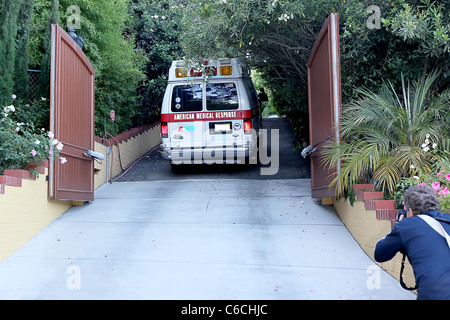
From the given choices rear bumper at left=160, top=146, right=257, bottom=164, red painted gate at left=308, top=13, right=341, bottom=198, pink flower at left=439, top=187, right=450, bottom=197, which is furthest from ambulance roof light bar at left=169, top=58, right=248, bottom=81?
pink flower at left=439, top=187, right=450, bottom=197

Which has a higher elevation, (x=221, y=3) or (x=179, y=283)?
(x=221, y=3)

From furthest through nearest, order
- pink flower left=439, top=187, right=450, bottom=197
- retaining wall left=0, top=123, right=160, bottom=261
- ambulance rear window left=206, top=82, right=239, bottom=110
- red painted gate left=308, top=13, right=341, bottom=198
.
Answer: ambulance rear window left=206, top=82, right=239, bottom=110 < red painted gate left=308, top=13, right=341, bottom=198 < retaining wall left=0, top=123, right=160, bottom=261 < pink flower left=439, top=187, right=450, bottom=197

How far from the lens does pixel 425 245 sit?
2955 millimetres

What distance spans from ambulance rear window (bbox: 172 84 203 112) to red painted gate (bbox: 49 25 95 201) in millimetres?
2108

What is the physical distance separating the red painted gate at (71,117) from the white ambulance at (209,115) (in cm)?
206

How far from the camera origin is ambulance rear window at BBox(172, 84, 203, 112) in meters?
9.93

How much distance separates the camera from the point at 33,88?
9.09 meters

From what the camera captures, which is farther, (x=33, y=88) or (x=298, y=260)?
(x=33, y=88)

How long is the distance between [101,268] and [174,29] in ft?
36.0

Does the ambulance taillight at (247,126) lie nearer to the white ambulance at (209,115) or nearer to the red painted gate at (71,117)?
the white ambulance at (209,115)

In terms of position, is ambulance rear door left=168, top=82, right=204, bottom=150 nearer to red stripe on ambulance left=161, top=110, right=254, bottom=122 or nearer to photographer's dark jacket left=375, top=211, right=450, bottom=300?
red stripe on ambulance left=161, top=110, right=254, bottom=122

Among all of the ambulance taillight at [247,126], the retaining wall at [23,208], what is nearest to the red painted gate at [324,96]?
the ambulance taillight at [247,126]

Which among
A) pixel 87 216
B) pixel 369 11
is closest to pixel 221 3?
pixel 369 11
